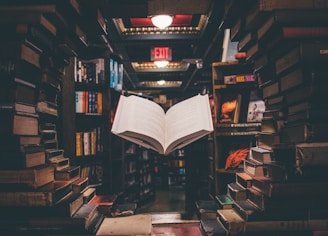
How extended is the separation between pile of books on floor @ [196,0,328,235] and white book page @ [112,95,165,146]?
0.40 meters

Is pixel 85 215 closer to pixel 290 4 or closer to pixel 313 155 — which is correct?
pixel 313 155

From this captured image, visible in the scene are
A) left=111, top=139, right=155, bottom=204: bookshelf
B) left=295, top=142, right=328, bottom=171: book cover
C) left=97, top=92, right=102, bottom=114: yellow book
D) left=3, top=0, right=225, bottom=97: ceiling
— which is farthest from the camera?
left=111, top=139, right=155, bottom=204: bookshelf

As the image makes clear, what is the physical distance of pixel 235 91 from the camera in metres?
3.28

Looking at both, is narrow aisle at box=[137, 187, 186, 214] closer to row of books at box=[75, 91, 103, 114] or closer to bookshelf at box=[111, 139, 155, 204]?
bookshelf at box=[111, 139, 155, 204]

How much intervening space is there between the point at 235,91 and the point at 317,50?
7.84ft

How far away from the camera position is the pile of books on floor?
36.1 inches

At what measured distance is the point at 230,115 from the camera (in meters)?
3.22

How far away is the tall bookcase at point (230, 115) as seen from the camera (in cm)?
312

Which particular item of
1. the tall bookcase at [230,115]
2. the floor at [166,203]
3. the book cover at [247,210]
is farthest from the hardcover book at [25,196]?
the floor at [166,203]

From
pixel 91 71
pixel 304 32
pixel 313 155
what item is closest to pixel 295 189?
pixel 313 155

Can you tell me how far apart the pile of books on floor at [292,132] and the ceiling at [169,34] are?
0.69 m

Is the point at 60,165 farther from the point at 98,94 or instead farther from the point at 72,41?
the point at 98,94

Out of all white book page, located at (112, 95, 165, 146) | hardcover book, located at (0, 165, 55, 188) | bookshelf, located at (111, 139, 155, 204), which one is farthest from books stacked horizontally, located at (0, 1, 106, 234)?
bookshelf, located at (111, 139, 155, 204)

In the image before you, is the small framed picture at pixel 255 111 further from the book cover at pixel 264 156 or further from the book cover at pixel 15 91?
the book cover at pixel 15 91
